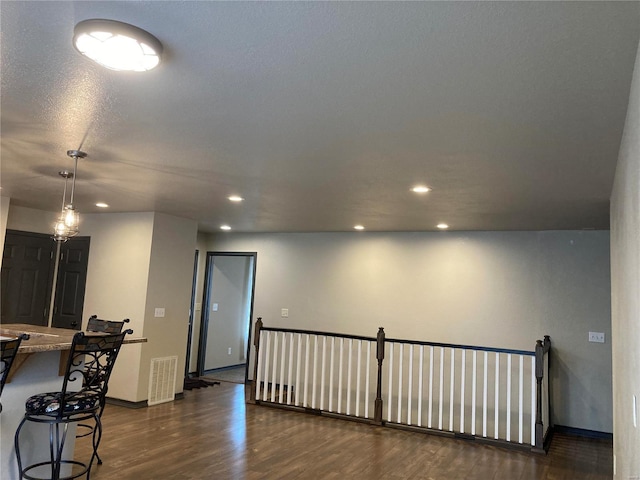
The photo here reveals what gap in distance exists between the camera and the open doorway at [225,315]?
27.0 feet

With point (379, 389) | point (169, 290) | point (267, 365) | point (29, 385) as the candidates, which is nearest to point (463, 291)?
point (379, 389)

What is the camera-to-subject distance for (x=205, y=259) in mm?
8406

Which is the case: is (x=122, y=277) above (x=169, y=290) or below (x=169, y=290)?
above

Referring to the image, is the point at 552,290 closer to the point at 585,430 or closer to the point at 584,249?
the point at 584,249

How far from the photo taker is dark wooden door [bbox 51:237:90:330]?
639 cm

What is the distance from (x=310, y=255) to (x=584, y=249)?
389 cm

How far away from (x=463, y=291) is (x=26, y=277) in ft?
19.4

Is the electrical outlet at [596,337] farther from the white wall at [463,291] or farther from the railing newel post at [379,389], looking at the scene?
the railing newel post at [379,389]

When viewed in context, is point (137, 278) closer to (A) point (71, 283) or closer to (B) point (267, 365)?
(A) point (71, 283)

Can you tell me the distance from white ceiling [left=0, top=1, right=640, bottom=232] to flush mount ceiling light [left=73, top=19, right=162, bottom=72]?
0.04 meters

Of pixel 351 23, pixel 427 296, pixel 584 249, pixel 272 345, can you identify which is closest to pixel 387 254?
pixel 427 296

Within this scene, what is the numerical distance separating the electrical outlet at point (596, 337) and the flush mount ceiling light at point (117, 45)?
19.2 ft

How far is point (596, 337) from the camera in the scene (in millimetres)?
5719

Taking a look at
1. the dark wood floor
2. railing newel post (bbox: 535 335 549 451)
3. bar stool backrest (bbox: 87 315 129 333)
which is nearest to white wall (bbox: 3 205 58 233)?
the dark wood floor
